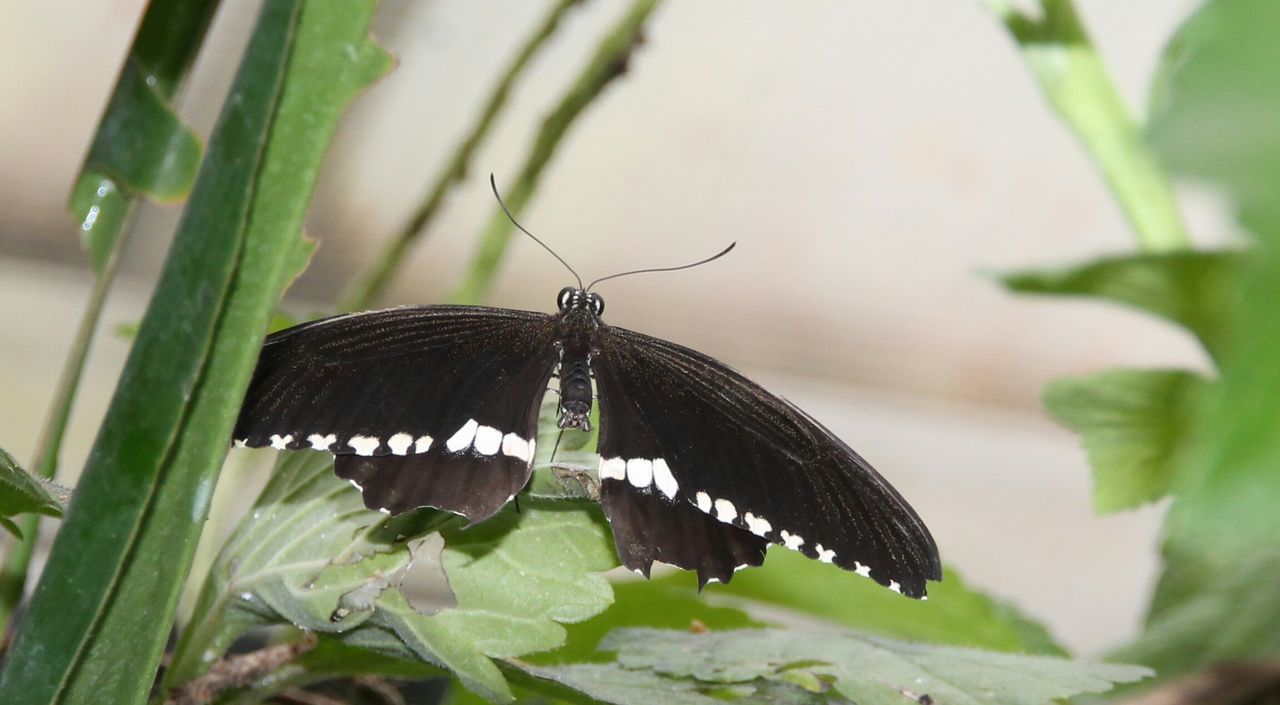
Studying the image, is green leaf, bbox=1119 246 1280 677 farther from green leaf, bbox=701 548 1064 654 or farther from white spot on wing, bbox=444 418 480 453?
green leaf, bbox=701 548 1064 654

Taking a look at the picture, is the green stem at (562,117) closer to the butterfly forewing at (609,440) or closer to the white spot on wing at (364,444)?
the butterfly forewing at (609,440)

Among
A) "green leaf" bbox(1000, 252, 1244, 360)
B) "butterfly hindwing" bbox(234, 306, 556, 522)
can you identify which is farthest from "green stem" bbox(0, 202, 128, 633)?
"green leaf" bbox(1000, 252, 1244, 360)

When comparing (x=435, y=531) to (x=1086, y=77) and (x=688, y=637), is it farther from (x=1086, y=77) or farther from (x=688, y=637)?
(x=1086, y=77)

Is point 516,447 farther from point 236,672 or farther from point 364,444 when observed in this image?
point 236,672

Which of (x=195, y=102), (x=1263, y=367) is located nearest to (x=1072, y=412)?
(x=1263, y=367)

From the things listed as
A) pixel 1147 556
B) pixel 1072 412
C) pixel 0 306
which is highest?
pixel 0 306
